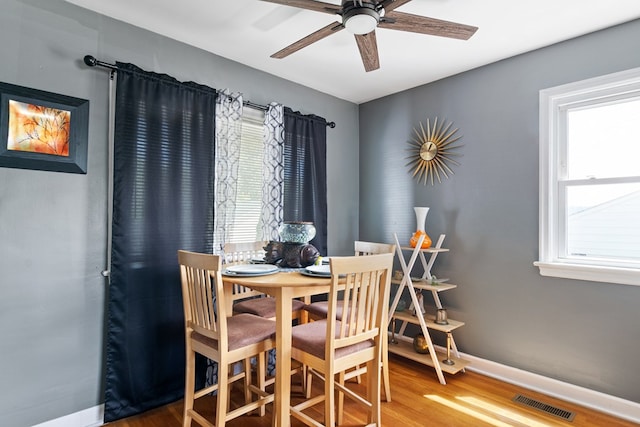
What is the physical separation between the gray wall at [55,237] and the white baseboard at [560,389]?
9.04ft

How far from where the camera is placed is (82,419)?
2.02 meters

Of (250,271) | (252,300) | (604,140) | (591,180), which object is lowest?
(252,300)

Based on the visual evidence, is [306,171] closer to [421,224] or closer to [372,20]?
[421,224]

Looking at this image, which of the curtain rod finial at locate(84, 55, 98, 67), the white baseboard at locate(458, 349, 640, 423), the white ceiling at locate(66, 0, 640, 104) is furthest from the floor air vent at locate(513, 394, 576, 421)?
the curtain rod finial at locate(84, 55, 98, 67)

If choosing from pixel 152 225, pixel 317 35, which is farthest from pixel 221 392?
pixel 317 35

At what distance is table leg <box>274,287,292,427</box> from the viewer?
175 centimetres

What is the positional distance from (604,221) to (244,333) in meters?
2.48

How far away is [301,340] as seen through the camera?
1854 mm

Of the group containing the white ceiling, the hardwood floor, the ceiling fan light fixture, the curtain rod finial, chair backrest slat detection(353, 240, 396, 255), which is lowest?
the hardwood floor

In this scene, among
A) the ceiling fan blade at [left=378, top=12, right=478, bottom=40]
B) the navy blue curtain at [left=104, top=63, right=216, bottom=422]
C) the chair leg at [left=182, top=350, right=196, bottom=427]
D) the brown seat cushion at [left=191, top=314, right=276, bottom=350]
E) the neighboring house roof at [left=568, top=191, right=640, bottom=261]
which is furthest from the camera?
the neighboring house roof at [left=568, top=191, right=640, bottom=261]

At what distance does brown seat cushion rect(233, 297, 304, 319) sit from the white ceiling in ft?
6.21

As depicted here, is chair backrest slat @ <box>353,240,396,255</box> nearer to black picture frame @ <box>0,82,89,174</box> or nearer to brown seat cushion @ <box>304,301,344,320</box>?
brown seat cushion @ <box>304,301,344,320</box>

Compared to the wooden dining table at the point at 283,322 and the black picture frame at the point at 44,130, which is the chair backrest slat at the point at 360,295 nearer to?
the wooden dining table at the point at 283,322

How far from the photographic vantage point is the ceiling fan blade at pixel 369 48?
6.07 feet
